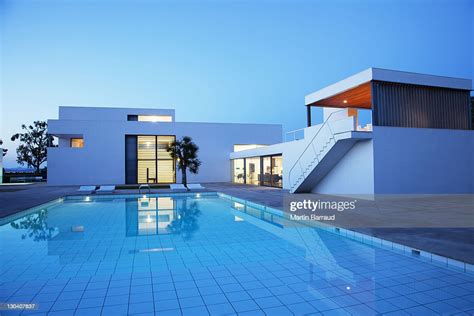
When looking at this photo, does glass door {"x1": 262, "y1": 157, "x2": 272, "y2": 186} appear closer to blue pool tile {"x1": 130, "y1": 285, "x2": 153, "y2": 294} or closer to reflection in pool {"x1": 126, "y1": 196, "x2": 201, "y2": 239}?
reflection in pool {"x1": 126, "y1": 196, "x2": 201, "y2": 239}

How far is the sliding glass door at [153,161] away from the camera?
2344 centimetres

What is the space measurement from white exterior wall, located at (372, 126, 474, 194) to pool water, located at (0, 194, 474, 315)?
18.4ft

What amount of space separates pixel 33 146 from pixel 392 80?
35.5 m

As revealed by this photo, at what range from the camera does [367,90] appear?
40.7 ft

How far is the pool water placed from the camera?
317cm

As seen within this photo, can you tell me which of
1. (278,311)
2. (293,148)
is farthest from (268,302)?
(293,148)

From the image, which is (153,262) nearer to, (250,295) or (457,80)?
(250,295)

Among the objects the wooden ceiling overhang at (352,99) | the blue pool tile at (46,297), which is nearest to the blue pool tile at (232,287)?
the blue pool tile at (46,297)

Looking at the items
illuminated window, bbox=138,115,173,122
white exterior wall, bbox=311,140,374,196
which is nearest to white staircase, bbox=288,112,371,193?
white exterior wall, bbox=311,140,374,196

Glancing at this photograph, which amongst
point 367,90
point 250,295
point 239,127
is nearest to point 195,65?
point 239,127

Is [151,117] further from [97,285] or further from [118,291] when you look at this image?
[118,291]

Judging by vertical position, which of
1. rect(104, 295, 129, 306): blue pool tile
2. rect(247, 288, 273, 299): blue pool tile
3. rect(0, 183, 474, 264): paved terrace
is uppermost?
rect(0, 183, 474, 264): paved terrace

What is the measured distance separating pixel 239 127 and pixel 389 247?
66.7 ft

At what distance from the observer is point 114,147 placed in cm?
2239
